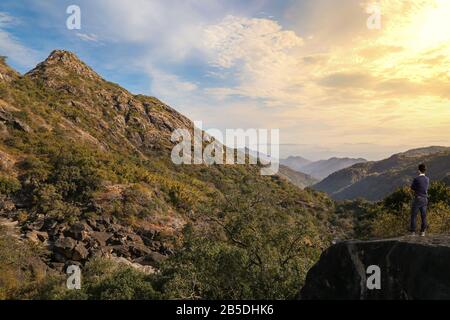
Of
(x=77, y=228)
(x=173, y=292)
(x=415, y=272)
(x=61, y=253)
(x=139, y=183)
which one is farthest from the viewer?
(x=139, y=183)

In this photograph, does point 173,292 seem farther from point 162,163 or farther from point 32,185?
point 162,163

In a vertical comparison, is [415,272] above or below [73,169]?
below

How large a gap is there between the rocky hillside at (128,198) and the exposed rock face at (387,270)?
5775 mm

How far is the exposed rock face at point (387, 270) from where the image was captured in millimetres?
11461

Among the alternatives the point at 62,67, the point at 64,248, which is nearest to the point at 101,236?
the point at 64,248

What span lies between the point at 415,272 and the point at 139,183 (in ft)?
205

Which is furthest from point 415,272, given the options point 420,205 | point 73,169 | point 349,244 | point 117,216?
point 73,169

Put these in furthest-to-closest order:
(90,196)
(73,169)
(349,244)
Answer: (73,169)
(90,196)
(349,244)

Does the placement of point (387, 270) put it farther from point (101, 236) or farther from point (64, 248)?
point (101, 236)

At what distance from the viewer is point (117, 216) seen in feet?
181

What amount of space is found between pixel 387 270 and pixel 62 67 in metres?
131

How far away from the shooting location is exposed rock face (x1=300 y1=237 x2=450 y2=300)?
37.6 ft

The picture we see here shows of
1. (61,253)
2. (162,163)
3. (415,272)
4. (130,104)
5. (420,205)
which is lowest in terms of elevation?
(61,253)

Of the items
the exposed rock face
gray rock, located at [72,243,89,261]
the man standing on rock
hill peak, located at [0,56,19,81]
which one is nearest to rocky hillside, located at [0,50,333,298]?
gray rock, located at [72,243,89,261]
